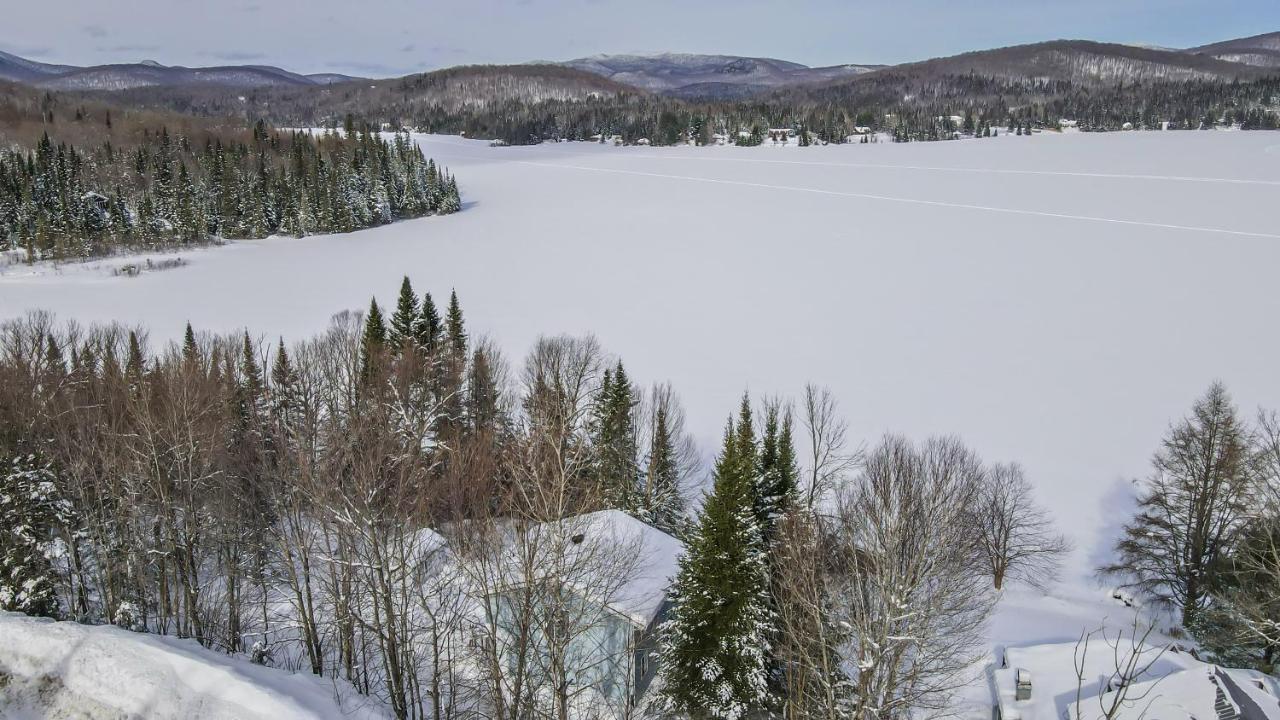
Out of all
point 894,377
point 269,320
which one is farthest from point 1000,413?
point 269,320

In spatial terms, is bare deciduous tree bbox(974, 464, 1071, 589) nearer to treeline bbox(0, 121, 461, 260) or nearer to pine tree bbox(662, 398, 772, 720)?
pine tree bbox(662, 398, 772, 720)

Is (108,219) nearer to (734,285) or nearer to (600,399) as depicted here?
(734,285)

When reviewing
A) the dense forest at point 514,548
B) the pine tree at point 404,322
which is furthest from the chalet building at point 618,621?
the pine tree at point 404,322

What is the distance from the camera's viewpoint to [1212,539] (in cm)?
2553

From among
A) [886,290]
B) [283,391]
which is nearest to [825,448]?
[283,391]

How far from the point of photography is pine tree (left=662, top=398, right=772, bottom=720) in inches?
655

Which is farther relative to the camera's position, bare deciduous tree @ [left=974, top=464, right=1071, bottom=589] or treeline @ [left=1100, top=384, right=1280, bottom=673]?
bare deciduous tree @ [left=974, top=464, right=1071, bottom=589]

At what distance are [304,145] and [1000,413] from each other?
11946cm

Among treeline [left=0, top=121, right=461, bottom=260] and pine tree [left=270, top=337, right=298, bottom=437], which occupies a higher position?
treeline [left=0, top=121, right=461, bottom=260]

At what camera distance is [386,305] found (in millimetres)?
60031

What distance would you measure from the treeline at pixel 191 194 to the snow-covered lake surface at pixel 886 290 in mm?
5947

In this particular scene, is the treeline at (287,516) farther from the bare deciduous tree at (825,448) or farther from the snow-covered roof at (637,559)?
the bare deciduous tree at (825,448)

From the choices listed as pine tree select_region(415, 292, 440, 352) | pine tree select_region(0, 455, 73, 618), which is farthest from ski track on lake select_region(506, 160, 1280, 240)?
pine tree select_region(0, 455, 73, 618)

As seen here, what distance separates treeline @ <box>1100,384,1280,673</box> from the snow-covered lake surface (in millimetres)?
3112
